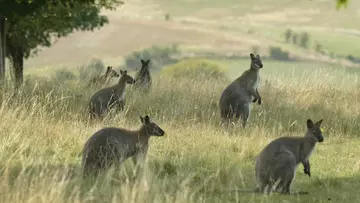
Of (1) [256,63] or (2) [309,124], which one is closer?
(2) [309,124]

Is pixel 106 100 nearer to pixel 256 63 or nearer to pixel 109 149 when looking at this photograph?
pixel 256 63

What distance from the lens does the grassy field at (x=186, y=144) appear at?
298 inches

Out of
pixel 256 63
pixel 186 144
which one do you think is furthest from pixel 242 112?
pixel 186 144

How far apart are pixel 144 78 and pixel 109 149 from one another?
10.7 meters

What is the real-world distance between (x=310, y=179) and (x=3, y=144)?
4276 mm

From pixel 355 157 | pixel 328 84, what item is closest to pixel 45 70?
pixel 328 84

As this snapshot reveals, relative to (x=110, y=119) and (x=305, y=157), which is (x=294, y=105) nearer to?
(x=110, y=119)

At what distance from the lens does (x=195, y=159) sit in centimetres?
1052

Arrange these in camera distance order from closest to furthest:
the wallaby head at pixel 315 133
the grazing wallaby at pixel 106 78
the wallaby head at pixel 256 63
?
the wallaby head at pixel 315 133 → the wallaby head at pixel 256 63 → the grazing wallaby at pixel 106 78

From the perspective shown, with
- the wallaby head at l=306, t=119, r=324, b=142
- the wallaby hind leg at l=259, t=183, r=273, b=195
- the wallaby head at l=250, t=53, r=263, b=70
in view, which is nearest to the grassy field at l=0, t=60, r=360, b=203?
the wallaby hind leg at l=259, t=183, r=273, b=195

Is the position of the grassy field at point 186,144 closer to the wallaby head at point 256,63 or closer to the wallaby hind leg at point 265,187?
the wallaby hind leg at point 265,187

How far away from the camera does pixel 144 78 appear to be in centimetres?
1939

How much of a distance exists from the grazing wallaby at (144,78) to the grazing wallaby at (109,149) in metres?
9.44

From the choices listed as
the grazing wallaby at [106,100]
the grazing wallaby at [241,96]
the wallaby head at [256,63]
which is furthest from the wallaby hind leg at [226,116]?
the grazing wallaby at [106,100]
